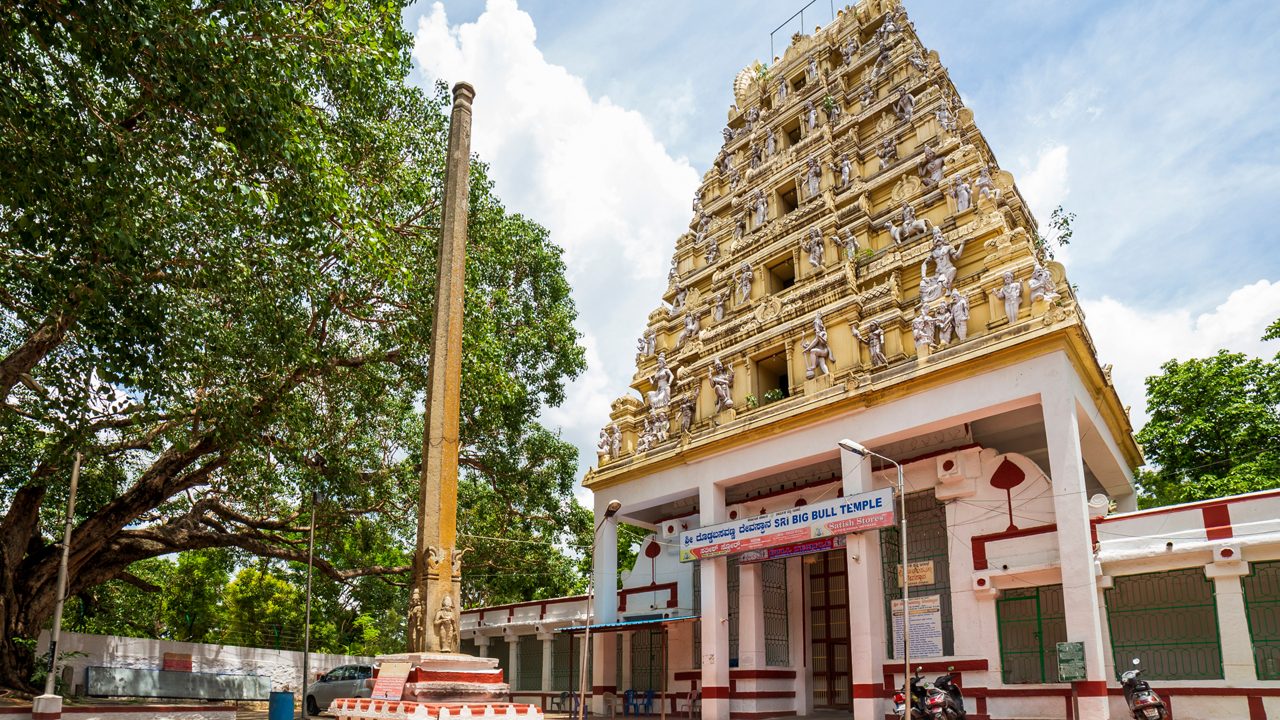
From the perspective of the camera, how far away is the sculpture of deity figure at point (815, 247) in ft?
64.4

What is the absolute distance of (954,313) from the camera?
1595 cm

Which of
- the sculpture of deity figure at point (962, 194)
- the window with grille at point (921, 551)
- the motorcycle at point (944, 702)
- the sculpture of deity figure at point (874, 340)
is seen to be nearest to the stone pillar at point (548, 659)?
the window with grille at point (921, 551)

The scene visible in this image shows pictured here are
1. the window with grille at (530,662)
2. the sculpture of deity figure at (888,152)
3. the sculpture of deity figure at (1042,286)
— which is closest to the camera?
the sculpture of deity figure at (1042,286)

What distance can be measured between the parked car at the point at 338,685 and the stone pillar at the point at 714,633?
8233 millimetres

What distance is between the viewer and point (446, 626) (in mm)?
10898

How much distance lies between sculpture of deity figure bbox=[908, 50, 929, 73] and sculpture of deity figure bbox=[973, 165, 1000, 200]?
411 cm

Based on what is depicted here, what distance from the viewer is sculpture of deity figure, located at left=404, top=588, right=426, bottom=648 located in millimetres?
10828

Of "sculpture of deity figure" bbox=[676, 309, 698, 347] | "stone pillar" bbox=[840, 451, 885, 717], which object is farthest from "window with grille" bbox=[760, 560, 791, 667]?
"sculpture of deity figure" bbox=[676, 309, 698, 347]

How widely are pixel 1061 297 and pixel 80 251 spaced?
15162 mm

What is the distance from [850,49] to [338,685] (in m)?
20.7

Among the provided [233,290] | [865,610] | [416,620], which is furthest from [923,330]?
[233,290]

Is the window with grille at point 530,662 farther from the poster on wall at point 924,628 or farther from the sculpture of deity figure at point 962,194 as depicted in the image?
the sculpture of deity figure at point 962,194

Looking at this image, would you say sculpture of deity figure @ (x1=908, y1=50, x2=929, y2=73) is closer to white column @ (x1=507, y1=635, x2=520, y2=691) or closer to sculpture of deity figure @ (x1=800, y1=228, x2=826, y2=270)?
sculpture of deity figure @ (x1=800, y1=228, x2=826, y2=270)

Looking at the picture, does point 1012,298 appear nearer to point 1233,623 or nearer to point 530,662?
point 1233,623
